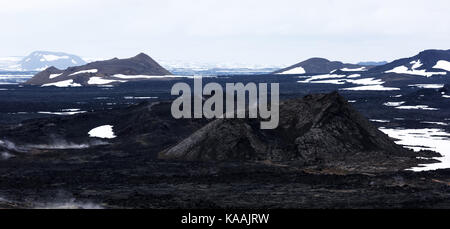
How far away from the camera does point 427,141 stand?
63.6 m

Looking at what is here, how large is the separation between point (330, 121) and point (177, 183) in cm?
1647

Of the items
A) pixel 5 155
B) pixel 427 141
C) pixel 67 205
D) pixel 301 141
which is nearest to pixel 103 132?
pixel 5 155

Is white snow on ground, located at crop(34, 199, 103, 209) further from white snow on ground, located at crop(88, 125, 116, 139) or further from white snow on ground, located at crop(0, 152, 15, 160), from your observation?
white snow on ground, located at crop(88, 125, 116, 139)

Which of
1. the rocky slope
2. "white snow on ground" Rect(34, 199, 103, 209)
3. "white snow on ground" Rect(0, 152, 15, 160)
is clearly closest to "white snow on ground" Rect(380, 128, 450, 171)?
the rocky slope

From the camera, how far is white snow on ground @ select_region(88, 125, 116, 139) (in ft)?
230

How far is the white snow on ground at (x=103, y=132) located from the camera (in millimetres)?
70000

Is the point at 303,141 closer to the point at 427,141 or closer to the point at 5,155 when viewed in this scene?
the point at 427,141

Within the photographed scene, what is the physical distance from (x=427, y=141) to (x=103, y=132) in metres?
31.8

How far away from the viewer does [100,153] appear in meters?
57.0

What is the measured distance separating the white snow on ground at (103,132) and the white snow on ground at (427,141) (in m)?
27.8

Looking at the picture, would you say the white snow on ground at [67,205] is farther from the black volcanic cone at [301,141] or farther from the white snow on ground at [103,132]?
the white snow on ground at [103,132]
